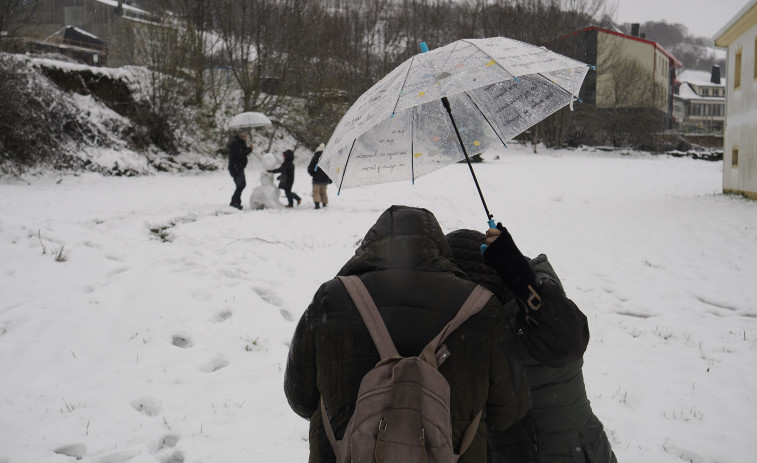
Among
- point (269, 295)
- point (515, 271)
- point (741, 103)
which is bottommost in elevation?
point (269, 295)

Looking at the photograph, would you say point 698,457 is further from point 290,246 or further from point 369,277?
point 290,246

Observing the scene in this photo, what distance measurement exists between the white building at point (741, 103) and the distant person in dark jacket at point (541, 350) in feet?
56.0

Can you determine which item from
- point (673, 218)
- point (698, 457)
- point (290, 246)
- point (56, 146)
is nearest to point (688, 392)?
point (698, 457)

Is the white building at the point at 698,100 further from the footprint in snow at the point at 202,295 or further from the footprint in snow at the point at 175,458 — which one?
the footprint in snow at the point at 175,458

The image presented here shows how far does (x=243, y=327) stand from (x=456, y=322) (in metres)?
4.63

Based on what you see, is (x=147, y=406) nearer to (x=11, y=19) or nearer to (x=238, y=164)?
(x=238, y=164)

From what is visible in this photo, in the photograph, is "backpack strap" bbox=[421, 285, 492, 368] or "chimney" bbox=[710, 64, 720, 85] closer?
"backpack strap" bbox=[421, 285, 492, 368]

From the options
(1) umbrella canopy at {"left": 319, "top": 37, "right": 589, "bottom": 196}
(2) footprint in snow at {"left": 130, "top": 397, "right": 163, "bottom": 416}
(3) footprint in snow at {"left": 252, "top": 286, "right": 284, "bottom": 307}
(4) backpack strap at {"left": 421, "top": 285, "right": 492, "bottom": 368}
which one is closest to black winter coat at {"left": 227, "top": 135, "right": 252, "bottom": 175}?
(3) footprint in snow at {"left": 252, "top": 286, "right": 284, "bottom": 307}

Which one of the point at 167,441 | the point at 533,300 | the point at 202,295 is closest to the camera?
the point at 533,300

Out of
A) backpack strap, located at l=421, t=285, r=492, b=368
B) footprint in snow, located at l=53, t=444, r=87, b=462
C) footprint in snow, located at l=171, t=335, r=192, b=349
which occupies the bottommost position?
footprint in snow, located at l=53, t=444, r=87, b=462

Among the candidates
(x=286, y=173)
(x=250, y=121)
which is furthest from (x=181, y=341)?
(x=250, y=121)

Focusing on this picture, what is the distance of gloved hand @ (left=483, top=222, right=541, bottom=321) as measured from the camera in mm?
1874

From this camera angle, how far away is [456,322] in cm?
169

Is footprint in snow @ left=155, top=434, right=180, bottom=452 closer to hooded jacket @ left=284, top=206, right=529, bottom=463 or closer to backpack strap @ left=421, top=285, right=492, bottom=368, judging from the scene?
hooded jacket @ left=284, top=206, right=529, bottom=463
